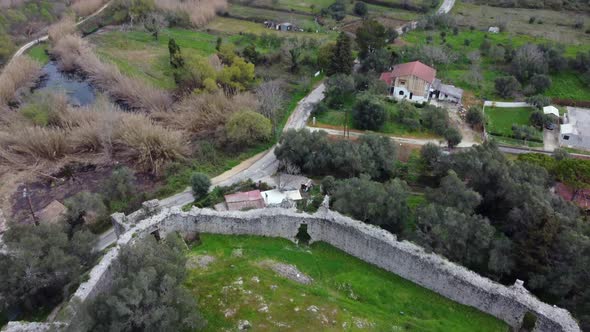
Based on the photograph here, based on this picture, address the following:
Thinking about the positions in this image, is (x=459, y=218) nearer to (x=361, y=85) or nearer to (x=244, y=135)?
(x=244, y=135)

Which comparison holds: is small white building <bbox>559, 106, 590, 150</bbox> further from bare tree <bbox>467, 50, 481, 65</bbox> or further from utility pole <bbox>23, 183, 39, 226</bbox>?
utility pole <bbox>23, 183, 39, 226</bbox>

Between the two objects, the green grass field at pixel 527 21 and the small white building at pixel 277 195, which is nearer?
the small white building at pixel 277 195

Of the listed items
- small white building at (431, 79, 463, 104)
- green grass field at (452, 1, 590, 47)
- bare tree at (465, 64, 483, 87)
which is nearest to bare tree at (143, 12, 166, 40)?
small white building at (431, 79, 463, 104)

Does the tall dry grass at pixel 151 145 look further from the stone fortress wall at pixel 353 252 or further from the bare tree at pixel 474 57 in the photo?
the bare tree at pixel 474 57

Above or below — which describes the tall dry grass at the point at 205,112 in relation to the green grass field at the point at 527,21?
below

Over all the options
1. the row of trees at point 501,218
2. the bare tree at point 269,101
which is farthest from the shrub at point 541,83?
the bare tree at point 269,101

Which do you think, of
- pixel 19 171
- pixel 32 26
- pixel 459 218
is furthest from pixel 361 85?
pixel 32 26
